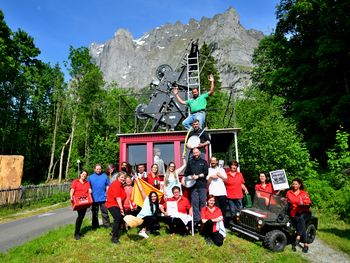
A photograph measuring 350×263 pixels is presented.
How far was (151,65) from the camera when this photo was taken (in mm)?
193250

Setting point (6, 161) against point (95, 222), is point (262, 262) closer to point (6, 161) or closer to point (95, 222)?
point (95, 222)

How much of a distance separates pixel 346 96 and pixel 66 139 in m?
32.3

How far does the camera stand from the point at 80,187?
297 inches

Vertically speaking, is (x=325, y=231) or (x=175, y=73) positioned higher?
(x=175, y=73)

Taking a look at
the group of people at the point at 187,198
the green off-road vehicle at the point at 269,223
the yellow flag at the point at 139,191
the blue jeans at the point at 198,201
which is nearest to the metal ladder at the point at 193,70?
the group of people at the point at 187,198

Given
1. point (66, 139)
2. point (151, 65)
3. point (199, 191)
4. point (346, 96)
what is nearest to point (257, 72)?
point (346, 96)

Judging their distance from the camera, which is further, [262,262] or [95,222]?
[95,222]

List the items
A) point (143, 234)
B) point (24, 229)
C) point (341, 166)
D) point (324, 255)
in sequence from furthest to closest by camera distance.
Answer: point (341, 166) → point (24, 229) → point (143, 234) → point (324, 255)

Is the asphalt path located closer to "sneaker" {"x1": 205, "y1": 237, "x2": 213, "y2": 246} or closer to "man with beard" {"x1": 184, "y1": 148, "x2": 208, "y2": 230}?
"man with beard" {"x1": 184, "y1": 148, "x2": 208, "y2": 230}

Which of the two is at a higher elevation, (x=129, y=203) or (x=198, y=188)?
(x=198, y=188)

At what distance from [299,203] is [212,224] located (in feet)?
7.56

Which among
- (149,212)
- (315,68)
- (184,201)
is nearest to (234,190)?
(184,201)

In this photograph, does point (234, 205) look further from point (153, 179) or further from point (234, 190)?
point (153, 179)

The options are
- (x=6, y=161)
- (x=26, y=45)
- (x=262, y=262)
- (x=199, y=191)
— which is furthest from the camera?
(x=26, y=45)
